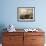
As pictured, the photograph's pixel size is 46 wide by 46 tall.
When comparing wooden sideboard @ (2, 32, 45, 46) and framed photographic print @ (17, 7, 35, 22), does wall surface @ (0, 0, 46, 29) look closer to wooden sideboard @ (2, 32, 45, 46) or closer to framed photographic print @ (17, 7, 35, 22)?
framed photographic print @ (17, 7, 35, 22)

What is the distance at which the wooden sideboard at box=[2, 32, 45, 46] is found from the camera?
4000mm

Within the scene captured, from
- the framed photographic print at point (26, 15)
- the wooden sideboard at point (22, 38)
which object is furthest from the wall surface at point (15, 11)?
the wooden sideboard at point (22, 38)

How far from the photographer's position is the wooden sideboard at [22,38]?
4000mm

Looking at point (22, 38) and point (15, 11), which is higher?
point (15, 11)

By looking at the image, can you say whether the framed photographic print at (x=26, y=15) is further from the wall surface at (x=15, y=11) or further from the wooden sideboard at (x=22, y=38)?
the wooden sideboard at (x=22, y=38)

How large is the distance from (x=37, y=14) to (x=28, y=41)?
105cm

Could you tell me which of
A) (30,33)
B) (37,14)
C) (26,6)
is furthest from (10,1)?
(30,33)

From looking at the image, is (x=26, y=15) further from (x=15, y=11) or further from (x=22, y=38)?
(x=22, y=38)

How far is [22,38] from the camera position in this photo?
4.01 metres

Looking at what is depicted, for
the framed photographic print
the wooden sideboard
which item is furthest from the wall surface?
the wooden sideboard

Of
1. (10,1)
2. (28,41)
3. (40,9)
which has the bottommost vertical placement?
(28,41)

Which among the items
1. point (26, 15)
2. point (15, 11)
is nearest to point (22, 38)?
point (26, 15)

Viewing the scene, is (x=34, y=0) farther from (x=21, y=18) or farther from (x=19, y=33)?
(x=19, y=33)

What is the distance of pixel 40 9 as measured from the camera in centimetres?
452
